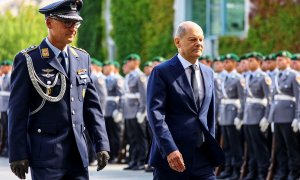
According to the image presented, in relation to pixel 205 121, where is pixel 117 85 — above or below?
below

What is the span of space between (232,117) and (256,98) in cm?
76

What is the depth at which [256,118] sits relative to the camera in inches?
545

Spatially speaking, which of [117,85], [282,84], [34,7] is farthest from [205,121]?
[34,7]

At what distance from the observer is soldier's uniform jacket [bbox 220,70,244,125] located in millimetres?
14477

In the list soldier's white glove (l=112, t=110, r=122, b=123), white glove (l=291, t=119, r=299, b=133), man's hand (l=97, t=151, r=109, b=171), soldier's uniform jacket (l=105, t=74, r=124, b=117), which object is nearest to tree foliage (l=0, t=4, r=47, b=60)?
soldier's uniform jacket (l=105, t=74, r=124, b=117)

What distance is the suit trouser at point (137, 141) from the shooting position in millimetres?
17016

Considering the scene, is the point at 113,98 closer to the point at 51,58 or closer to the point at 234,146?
the point at 234,146

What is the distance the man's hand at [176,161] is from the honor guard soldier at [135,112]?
9877 mm

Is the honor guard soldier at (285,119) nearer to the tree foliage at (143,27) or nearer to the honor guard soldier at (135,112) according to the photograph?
the honor guard soldier at (135,112)

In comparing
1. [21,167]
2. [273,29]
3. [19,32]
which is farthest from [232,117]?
[19,32]

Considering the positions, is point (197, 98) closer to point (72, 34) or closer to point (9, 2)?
point (72, 34)

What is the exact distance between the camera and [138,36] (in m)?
30.3

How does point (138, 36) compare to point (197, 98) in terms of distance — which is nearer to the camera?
point (197, 98)

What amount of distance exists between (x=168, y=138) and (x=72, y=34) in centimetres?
101
